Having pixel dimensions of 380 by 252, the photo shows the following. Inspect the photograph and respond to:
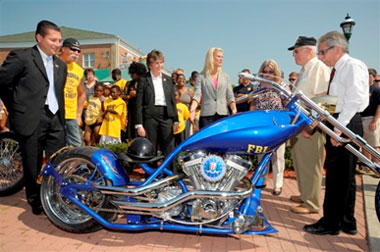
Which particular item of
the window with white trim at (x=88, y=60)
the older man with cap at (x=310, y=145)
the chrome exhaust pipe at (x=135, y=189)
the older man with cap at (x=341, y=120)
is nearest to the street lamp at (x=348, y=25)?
the older man with cap at (x=310, y=145)

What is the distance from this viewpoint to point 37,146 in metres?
3.76

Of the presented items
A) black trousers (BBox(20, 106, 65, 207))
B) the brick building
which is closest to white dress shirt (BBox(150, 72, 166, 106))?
black trousers (BBox(20, 106, 65, 207))

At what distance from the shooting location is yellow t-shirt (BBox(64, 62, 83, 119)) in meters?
4.52

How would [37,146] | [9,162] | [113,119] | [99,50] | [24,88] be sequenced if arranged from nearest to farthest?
1. [24,88]
2. [37,146]
3. [9,162]
4. [113,119]
5. [99,50]

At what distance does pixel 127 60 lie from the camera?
38469mm

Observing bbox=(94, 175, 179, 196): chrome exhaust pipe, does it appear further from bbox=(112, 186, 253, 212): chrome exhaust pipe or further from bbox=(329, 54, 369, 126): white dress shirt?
bbox=(329, 54, 369, 126): white dress shirt

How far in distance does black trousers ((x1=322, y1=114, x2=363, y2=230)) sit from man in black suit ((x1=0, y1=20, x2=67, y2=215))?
133 inches

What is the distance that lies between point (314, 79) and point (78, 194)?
10.5 feet

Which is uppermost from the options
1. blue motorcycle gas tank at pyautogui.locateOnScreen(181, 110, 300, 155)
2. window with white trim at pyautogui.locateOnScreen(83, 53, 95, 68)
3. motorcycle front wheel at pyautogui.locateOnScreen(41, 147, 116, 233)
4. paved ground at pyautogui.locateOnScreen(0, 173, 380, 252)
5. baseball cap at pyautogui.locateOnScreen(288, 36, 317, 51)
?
window with white trim at pyautogui.locateOnScreen(83, 53, 95, 68)

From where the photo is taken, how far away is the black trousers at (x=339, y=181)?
3182mm

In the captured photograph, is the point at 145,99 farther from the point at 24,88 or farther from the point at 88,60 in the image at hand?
the point at 88,60

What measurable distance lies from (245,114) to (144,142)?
3.57 ft

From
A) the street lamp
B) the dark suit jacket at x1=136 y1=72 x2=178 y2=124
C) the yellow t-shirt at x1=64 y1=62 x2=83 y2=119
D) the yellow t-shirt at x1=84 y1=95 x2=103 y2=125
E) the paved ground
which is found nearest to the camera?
the paved ground

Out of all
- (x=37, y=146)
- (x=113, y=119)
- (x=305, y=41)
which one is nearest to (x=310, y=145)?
(x=305, y=41)
